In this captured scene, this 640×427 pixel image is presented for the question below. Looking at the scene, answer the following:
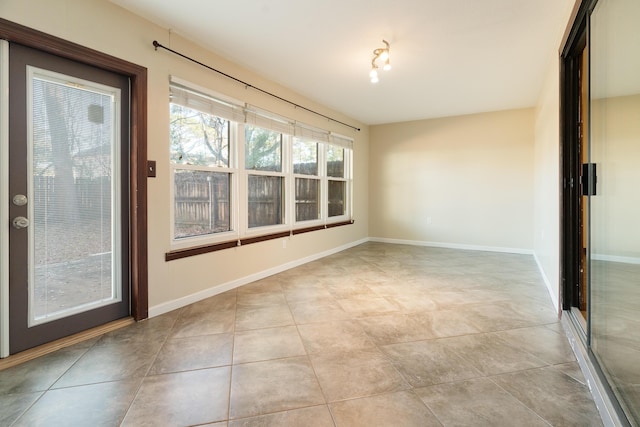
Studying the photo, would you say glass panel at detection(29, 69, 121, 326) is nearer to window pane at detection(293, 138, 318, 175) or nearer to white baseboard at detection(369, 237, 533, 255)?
window pane at detection(293, 138, 318, 175)

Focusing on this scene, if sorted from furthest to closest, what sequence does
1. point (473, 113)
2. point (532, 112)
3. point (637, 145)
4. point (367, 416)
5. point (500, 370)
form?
point (473, 113) < point (532, 112) < point (500, 370) < point (367, 416) < point (637, 145)

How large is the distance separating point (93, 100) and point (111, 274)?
138cm

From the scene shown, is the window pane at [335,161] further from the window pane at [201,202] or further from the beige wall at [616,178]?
the beige wall at [616,178]

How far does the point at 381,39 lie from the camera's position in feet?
9.57

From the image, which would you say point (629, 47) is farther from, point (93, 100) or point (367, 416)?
point (93, 100)

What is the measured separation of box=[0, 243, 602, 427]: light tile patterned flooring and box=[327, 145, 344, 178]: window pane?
295cm

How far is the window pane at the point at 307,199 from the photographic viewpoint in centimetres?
473

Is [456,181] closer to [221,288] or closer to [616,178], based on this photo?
[616,178]

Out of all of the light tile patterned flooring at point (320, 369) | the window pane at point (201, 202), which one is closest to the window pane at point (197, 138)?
the window pane at point (201, 202)

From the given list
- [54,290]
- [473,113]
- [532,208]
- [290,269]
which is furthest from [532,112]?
[54,290]

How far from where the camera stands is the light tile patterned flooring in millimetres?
1475

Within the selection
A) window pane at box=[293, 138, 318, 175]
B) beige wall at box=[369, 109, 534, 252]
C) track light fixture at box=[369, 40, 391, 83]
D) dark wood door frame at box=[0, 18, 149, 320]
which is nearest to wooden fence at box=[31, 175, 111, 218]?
dark wood door frame at box=[0, 18, 149, 320]

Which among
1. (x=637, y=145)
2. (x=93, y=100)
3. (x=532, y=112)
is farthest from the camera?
(x=532, y=112)

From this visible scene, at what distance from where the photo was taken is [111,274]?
2504mm
